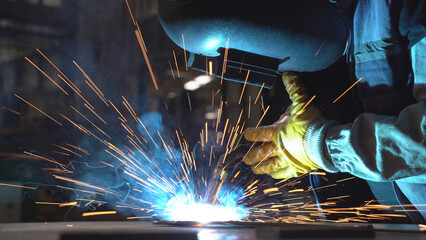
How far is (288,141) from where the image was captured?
1744 mm

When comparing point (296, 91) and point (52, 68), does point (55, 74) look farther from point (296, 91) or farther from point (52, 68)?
point (296, 91)

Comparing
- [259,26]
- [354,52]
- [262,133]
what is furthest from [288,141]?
[259,26]

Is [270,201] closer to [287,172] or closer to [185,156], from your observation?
[287,172]

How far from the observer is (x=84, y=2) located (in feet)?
10.8

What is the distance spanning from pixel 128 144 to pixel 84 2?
1.60 m

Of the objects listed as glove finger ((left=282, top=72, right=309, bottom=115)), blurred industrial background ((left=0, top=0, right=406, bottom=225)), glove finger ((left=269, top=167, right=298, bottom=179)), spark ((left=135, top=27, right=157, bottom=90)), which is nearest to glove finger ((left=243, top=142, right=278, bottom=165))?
glove finger ((left=269, top=167, right=298, bottom=179))

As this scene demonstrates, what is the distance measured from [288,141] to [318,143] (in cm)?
26

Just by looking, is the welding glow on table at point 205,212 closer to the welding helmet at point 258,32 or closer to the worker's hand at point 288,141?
the worker's hand at point 288,141

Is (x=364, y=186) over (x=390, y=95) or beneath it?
beneath

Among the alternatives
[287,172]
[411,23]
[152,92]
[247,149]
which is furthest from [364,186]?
[152,92]

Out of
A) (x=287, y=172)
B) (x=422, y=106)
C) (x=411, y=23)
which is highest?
(x=411, y=23)

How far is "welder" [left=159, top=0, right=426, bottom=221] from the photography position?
1.22 metres

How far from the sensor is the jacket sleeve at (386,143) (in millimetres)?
1151

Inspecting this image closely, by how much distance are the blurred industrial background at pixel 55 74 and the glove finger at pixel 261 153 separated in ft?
1.80
